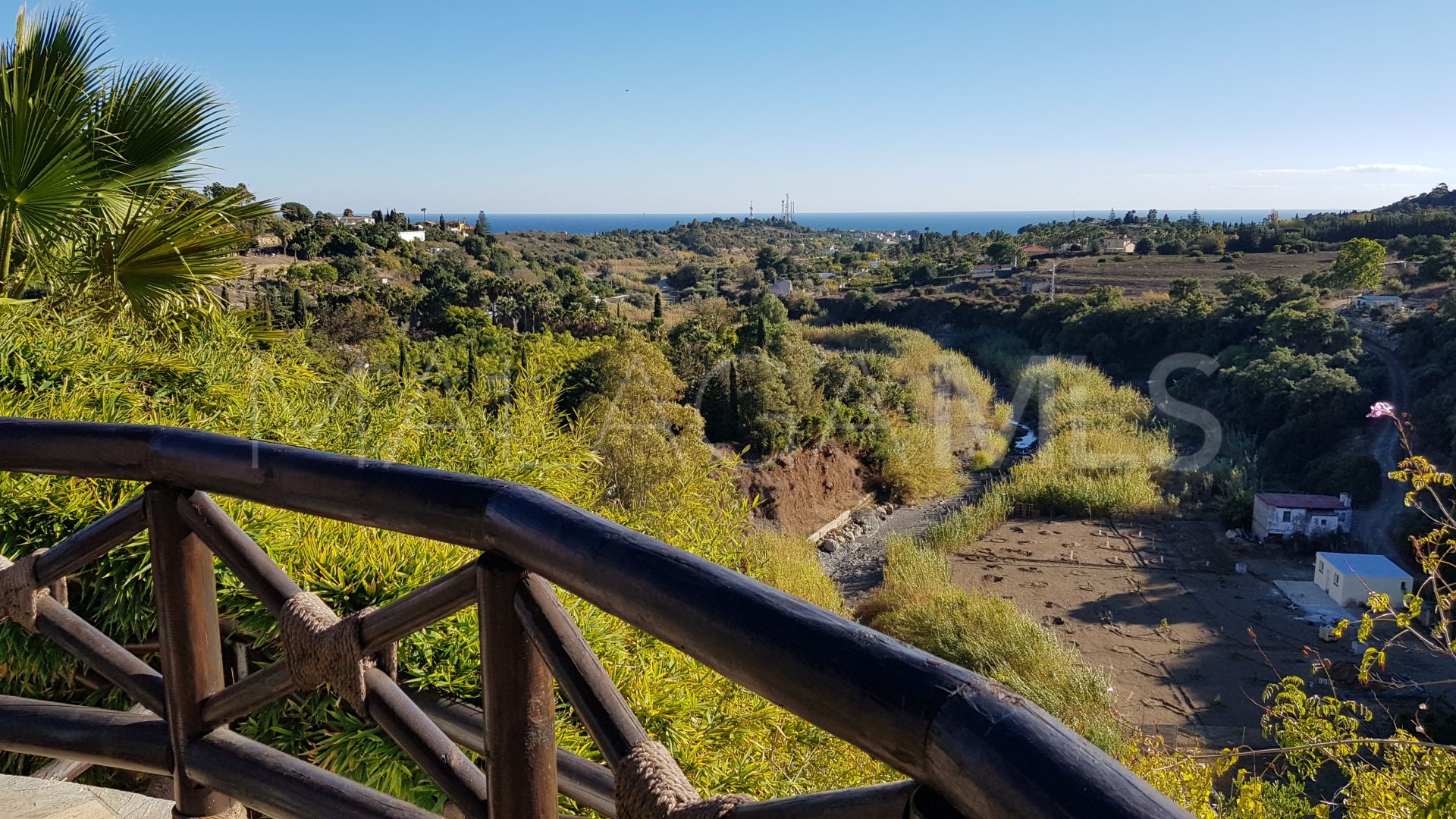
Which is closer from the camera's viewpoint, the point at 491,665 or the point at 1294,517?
the point at 491,665

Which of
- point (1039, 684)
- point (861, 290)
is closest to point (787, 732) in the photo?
point (1039, 684)

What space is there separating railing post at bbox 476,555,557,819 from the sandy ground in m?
8.72

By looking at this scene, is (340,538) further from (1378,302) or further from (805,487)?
(1378,302)

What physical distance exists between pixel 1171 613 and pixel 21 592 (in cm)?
1245

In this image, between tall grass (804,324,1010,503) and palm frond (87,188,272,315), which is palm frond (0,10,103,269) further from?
tall grass (804,324,1010,503)

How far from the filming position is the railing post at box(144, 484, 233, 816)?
112cm

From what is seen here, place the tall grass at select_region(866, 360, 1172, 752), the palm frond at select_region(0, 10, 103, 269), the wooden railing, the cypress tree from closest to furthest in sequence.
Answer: the wooden railing, the palm frond at select_region(0, 10, 103, 269), the tall grass at select_region(866, 360, 1172, 752), the cypress tree

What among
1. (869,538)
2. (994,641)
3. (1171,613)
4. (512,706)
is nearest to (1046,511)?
(869,538)

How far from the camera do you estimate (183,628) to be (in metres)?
1.13

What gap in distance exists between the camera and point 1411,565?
14.3m

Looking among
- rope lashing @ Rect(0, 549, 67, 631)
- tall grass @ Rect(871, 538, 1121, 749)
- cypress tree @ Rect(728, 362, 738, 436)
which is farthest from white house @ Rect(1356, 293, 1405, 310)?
rope lashing @ Rect(0, 549, 67, 631)

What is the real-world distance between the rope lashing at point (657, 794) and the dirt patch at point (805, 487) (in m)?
11.5

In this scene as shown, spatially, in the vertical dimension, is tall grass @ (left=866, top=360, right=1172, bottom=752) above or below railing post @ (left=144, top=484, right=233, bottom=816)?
below

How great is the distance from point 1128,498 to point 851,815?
16720mm
